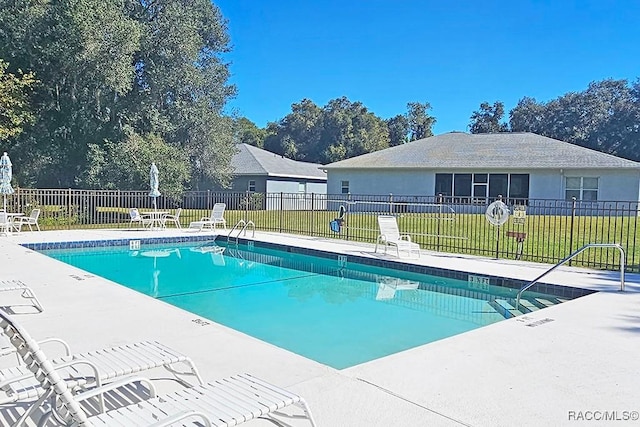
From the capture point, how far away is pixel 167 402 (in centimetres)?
237

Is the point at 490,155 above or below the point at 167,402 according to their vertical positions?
above

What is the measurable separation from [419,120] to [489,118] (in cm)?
697

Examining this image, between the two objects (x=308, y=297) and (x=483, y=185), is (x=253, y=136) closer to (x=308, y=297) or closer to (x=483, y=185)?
(x=483, y=185)

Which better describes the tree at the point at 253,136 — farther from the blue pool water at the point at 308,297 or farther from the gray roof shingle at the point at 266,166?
the blue pool water at the point at 308,297

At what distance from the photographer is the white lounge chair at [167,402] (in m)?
2.10

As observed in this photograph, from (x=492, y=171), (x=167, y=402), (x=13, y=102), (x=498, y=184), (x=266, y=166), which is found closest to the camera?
(x=167, y=402)

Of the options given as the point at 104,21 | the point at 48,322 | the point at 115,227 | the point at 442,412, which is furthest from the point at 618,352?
the point at 104,21

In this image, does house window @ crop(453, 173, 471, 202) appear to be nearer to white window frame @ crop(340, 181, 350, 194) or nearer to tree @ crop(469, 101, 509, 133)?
white window frame @ crop(340, 181, 350, 194)

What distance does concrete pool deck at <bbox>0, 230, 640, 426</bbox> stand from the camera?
311cm

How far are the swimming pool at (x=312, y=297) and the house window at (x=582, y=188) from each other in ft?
50.1

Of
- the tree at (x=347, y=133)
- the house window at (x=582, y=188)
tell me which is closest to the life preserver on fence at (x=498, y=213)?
the house window at (x=582, y=188)

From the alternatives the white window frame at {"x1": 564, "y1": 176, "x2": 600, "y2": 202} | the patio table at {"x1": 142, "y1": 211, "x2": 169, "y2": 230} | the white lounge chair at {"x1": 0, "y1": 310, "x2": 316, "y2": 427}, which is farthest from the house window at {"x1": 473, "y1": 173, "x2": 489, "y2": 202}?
the white lounge chair at {"x1": 0, "y1": 310, "x2": 316, "y2": 427}

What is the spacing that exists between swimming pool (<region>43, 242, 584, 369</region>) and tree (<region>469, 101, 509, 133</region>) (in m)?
40.5

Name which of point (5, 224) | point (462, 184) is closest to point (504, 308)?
point (5, 224)
